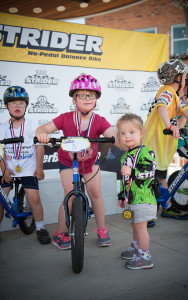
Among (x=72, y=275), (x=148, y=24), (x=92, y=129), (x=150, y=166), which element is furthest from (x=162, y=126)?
(x=148, y=24)

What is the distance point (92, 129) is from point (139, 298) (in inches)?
65.4

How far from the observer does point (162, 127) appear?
430cm

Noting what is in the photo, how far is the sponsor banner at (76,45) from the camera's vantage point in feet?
16.9

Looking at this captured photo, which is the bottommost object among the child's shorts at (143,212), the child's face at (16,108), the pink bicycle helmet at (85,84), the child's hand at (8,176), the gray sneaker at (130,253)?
the gray sneaker at (130,253)

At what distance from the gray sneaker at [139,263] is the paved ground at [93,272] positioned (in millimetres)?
43

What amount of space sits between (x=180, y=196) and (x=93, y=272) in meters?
2.29

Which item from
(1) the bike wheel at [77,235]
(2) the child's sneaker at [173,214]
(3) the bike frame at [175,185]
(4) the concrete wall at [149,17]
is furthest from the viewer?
(4) the concrete wall at [149,17]

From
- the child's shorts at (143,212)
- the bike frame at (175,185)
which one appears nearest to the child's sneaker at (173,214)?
the bike frame at (175,185)

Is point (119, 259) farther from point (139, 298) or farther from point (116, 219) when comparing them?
point (116, 219)

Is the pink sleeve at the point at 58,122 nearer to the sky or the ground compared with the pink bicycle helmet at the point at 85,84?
nearer to the ground

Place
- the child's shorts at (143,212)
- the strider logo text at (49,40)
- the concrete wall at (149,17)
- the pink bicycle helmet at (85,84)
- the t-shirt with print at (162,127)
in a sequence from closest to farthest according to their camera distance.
→ the child's shorts at (143,212) < the pink bicycle helmet at (85,84) < the t-shirt with print at (162,127) < the strider logo text at (49,40) < the concrete wall at (149,17)

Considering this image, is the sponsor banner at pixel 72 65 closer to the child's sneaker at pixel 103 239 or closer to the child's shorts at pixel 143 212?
the child's sneaker at pixel 103 239

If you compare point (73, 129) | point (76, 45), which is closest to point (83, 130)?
point (73, 129)

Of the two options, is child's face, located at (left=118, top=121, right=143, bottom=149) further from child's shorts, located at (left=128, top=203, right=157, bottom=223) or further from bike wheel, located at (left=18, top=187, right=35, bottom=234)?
bike wheel, located at (left=18, top=187, right=35, bottom=234)
